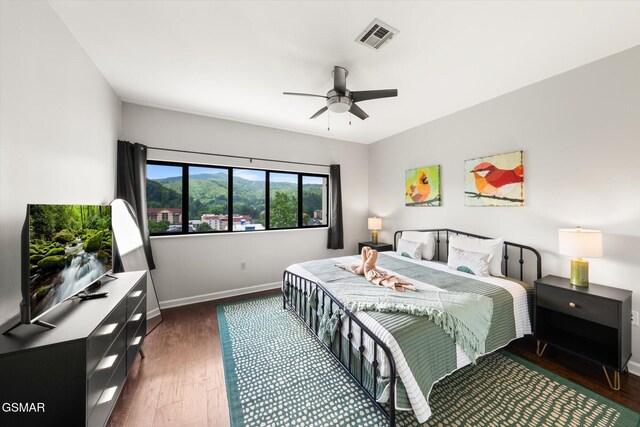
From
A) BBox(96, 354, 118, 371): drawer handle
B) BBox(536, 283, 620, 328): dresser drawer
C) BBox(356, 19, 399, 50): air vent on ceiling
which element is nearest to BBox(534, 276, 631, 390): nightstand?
BBox(536, 283, 620, 328): dresser drawer

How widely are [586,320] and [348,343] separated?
87.3 inches

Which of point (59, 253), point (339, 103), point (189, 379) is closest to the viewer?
point (59, 253)

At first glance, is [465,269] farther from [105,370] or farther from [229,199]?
[229,199]

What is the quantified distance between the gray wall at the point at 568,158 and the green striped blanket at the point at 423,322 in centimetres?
73

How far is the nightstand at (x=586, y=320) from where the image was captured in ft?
6.01

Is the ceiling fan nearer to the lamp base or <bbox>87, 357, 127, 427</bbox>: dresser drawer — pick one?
the lamp base

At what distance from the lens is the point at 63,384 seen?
110 cm

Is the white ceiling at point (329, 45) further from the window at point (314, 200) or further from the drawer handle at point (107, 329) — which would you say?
the drawer handle at point (107, 329)

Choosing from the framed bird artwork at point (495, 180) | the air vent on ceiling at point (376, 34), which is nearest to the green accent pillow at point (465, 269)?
the framed bird artwork at point (495, 180)

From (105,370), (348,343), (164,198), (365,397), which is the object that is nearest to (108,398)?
(105,370)

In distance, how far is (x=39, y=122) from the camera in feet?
4.94

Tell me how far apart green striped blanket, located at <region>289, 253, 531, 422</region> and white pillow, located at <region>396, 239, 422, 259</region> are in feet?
0.82

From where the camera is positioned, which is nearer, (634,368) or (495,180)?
(634,368)

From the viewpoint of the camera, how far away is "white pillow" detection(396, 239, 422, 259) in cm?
347
